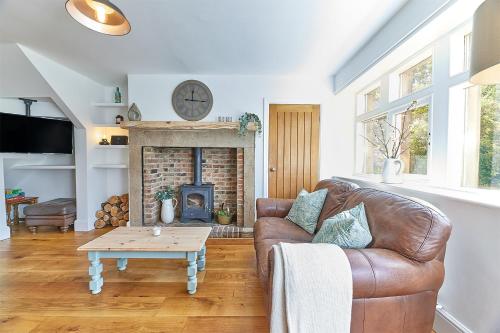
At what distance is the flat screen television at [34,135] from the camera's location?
10.6 ft

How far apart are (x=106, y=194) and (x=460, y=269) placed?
4572 mm

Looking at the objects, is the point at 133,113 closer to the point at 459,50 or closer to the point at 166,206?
the point at 166,206

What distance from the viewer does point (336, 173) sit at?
3.72 metres

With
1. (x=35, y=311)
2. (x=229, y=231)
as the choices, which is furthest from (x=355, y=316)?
(x=229, y=231)

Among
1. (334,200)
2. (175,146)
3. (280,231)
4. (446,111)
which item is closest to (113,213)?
(175,146)

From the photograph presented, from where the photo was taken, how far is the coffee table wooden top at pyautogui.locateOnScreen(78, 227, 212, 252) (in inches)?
76.3

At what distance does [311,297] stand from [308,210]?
128cm

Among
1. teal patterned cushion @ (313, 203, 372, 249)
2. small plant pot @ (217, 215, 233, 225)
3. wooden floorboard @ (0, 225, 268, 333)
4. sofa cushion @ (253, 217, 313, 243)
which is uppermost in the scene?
teal patterned cushion @ (313, 203, 372, 249)

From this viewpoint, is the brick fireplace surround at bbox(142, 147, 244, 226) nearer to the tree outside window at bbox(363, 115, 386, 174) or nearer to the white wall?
the white wall

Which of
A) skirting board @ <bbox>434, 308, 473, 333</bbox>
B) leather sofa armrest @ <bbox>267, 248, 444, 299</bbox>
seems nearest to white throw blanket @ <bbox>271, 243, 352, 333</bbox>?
leather sofa armrest @ <bbox>267, 248, 444, 299</bbox>

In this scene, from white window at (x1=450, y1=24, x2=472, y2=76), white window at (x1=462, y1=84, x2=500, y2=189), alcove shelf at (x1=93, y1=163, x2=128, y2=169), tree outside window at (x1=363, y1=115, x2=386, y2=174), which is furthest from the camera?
alcove shelf at (x1=93, y1=163, x2=128, y2=169)

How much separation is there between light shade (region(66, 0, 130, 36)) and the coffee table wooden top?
1.60 m

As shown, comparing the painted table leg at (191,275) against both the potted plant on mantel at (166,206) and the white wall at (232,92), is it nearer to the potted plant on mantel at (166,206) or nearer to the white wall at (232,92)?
the potted plant on mantel at (166,206)

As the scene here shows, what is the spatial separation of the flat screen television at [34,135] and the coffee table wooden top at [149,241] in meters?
2.26
